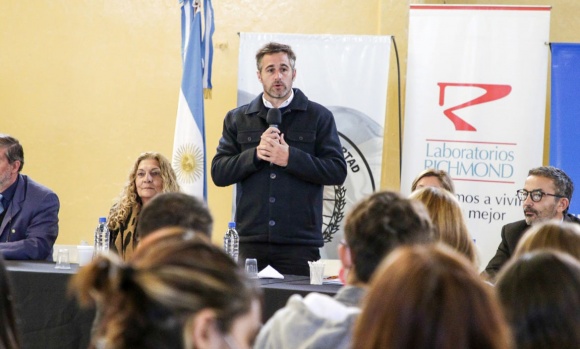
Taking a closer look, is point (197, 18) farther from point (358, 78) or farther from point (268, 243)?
point (268, 243)

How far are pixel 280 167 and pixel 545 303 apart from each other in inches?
120

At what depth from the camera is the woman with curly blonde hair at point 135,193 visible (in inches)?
172

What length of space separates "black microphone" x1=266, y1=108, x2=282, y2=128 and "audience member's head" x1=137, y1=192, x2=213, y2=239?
1.74 metres

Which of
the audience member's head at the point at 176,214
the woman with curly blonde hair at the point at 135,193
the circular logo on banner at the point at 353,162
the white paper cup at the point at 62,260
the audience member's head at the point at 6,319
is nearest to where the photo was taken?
the audience member's head at the point at 6,319

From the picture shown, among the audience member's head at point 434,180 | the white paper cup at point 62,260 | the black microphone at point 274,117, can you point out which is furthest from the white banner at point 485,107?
the white paper cup at point 62,260

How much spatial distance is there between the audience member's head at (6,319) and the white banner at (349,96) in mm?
3823

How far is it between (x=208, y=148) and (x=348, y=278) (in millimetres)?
4373

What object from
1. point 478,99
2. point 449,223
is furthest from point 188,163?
point 449,223

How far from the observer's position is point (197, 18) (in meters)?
5.30

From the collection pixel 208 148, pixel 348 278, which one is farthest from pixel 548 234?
pixel 208 148

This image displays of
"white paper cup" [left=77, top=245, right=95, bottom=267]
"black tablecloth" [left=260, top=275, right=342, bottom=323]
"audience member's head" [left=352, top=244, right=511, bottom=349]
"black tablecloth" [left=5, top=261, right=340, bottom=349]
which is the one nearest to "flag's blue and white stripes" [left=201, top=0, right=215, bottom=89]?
"white paper cup" [left=77, top=245, right=95, bottom=267]

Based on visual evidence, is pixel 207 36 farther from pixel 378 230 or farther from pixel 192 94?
pixel 378 230

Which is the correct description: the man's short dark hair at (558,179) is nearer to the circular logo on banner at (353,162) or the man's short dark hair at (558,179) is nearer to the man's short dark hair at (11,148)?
the circular logo on banner at (353,162)

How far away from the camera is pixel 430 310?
3.49 feet
